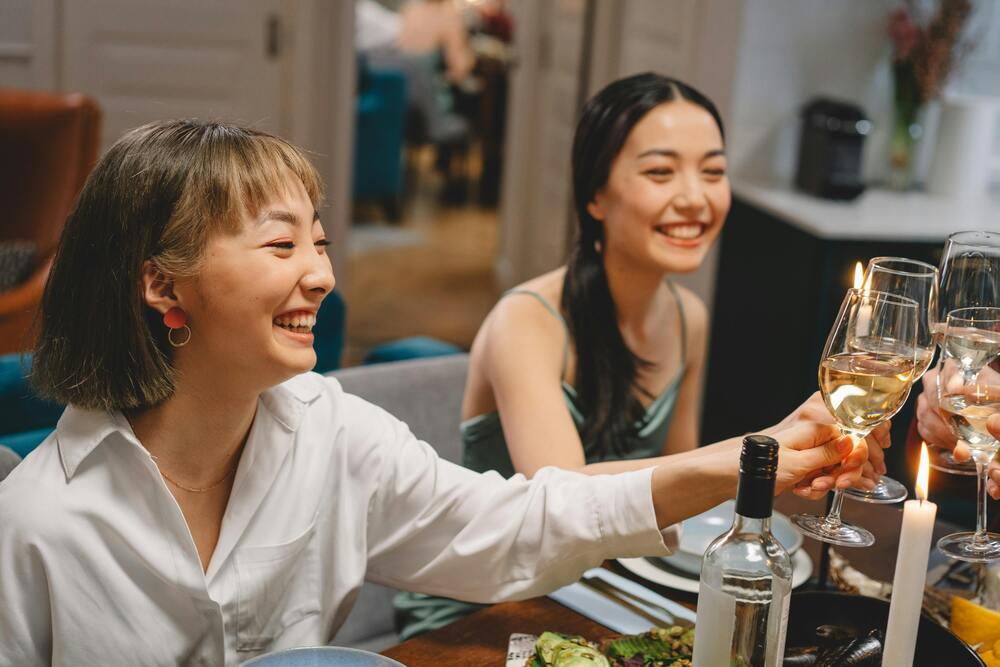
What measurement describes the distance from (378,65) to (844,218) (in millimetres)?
4684

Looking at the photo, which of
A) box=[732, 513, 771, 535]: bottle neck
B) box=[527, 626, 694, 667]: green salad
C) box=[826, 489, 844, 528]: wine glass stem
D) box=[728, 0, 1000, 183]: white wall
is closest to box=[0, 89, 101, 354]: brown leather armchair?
box=[728, 0, 1000, 183]: white wall

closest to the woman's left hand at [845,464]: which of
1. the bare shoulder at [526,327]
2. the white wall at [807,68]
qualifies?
the bare shoulder at [526,327]

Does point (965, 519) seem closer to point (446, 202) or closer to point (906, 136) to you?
point (906, 136)

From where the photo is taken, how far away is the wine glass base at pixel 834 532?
3.71 ft

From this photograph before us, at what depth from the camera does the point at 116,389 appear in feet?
3.95

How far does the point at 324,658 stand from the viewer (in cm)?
111

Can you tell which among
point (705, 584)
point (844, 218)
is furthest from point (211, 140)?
point (844, 218)

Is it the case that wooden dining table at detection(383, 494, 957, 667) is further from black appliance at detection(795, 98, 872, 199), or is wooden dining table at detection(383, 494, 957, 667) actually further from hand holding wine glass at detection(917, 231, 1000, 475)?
black appliance at detection(795, 98, 872, 199)

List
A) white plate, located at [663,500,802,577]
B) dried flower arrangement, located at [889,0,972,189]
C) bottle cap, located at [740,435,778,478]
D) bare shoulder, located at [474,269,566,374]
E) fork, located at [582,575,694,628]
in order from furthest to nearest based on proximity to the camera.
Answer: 1. dried flower arrangement, located at [889,0,972,189]
2. bare shoulder, located at [474,269,566,374]
3. white plate, located at [663,500,802,577]
4. fork, located at [582,575,694,628]
5. bottle cap, located at [740,435,778,478]

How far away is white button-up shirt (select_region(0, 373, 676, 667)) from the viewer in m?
1.17

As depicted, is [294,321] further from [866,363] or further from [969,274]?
[969,274]

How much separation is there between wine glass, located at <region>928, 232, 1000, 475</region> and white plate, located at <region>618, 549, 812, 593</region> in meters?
0.35

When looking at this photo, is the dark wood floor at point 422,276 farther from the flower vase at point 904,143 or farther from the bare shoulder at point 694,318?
the bare shoulder at point 694,318

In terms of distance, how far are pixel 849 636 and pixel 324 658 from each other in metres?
0.51
